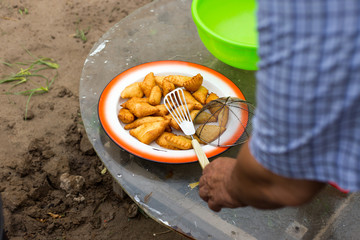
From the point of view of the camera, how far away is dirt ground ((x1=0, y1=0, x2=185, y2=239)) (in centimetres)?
178

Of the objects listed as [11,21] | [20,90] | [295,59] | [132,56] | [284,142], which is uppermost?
[295,59]

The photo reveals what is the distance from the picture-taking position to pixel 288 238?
1.08 m

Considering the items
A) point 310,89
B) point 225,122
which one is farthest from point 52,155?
point 310,89

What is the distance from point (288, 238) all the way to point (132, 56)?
0.99 meters

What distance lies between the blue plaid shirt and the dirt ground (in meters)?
1.42

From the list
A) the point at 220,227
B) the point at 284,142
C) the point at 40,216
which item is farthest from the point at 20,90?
the point at 284,142

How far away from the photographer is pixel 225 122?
1.30 metres

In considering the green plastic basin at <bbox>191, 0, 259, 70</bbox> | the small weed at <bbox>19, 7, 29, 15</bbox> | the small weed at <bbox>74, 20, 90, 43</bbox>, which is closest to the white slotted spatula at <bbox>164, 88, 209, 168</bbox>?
the green plastic basin at <bbox>191, 0, 259, 70</bbox>

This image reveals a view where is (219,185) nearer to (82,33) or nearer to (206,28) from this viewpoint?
(206,28)

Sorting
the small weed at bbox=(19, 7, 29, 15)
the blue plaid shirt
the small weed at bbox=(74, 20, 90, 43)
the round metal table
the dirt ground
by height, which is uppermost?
the blue plaid shirt

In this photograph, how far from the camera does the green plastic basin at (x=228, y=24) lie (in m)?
1.37

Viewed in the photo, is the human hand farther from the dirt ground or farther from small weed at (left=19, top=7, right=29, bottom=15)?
small weed at (left=19, top=7, right=29, bottom=15)

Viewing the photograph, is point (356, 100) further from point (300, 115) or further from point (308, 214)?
point (308, 214)

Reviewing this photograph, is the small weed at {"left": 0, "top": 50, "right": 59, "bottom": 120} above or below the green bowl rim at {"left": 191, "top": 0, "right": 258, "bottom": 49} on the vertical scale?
below
